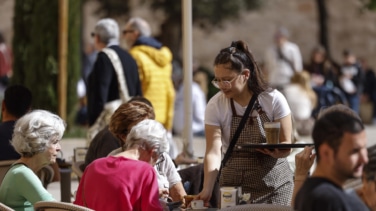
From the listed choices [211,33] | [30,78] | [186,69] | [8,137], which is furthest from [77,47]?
[211,33]

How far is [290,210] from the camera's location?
6551mm

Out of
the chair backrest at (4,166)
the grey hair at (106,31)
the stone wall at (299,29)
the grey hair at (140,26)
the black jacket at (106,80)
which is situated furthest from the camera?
the stone wall at (299,29)

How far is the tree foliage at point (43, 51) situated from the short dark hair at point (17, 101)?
9953 mm

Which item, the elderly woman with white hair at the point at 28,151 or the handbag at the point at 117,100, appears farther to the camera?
the handbag at the point at 117,100

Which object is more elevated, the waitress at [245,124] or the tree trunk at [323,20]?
the waitress at [245,124]

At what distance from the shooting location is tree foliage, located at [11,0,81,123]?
751 inches

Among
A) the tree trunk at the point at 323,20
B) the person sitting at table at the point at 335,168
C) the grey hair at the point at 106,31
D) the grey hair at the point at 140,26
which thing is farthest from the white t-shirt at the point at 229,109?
the tree trunk at the point at 323,20

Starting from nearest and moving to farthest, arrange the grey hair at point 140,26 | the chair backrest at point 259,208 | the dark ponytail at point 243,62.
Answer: the chair backrest at point 259,208 < the dark ponytail at point 243,62 < the grey hair at point 140,26

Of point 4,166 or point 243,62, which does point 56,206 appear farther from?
point 4,166

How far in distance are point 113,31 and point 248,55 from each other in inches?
176

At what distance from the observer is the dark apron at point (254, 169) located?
7.55 m

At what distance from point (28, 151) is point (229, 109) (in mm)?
1259

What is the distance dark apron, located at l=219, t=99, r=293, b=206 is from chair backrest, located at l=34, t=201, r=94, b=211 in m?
1.38

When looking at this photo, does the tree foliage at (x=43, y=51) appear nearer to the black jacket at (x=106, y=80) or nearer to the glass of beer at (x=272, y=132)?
the black jacket at (x=106, y=80)
